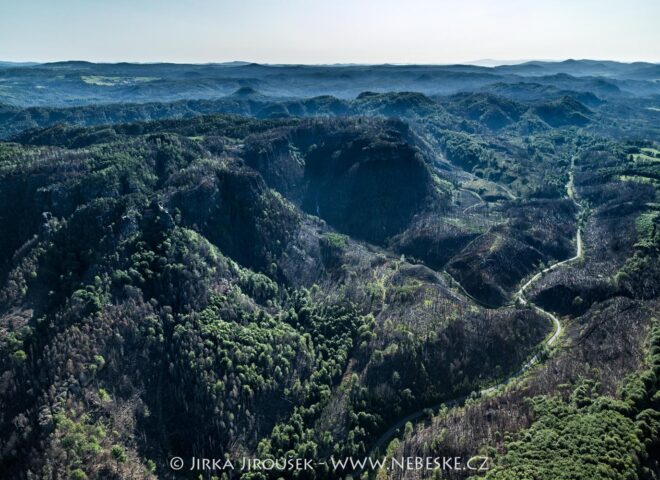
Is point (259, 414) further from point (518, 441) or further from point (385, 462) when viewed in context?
point (518, 441)

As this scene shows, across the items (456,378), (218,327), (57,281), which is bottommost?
(456,378)

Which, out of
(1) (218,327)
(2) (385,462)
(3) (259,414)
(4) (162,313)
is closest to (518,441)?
(2) (385,462)

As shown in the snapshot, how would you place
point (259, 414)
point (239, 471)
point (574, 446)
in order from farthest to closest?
point (259, 414)
point (239, 471)
point (574, 446)

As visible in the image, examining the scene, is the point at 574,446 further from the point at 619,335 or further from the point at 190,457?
the point at 190,457

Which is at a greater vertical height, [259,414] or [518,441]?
[518,441]

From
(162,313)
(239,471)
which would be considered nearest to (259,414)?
(239,471)

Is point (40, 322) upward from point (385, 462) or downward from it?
upward

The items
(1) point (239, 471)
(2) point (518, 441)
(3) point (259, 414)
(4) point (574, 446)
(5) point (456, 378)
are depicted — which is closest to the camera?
(4) point (574, 446)

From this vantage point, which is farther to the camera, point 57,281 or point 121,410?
point 57,281

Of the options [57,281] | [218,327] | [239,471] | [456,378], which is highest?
[57,281]
